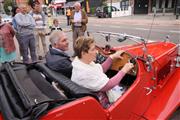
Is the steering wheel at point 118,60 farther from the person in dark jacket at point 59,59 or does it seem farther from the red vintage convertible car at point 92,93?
the person in dark jacket at point 59,59

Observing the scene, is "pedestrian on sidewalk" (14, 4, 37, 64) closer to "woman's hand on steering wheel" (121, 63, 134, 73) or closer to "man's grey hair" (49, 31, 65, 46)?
"man's grey hair" (49, 31, 65, 46)

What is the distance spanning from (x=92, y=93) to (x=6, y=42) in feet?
11.7

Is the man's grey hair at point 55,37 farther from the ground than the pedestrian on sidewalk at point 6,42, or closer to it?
farther from the ground

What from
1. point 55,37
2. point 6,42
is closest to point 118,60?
point 55,37

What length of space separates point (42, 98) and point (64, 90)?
24 centimetres

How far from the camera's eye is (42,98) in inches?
80.0

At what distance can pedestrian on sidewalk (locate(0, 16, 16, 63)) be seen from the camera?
5113 millimetres

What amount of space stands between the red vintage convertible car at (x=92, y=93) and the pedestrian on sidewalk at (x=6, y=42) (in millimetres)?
2516

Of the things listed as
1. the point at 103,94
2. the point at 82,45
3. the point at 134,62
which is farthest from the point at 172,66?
the point at 82,45

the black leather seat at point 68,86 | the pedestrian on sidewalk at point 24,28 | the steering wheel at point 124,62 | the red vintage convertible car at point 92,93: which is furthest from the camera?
the pedestrian on sidewalk at point 24,28

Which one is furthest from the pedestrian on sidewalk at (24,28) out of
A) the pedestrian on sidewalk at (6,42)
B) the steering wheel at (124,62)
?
the steering wheel at (124,62)

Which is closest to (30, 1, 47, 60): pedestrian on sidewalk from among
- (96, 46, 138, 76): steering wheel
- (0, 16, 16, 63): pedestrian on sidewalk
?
(0, 16, 16, 63): pedestrian on sidewalk

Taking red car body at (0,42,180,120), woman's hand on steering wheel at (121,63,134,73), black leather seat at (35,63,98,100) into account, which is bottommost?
red car body at (0,42,180,120)

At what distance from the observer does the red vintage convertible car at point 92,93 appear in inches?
74.1
